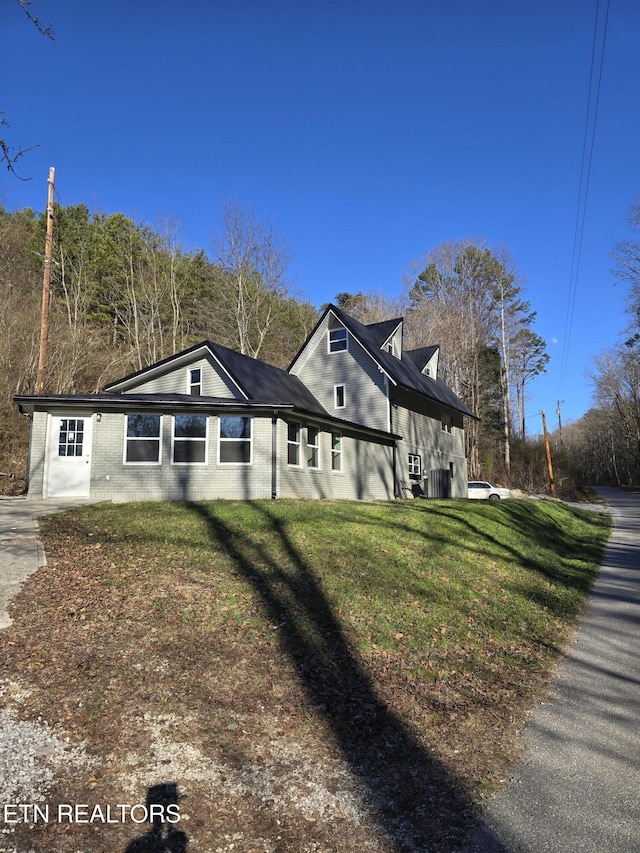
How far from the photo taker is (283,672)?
5617mm

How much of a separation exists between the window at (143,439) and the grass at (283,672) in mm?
4991

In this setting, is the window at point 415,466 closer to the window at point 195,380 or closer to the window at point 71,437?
the window at point 195,380

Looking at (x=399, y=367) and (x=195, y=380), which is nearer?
(x=195, y=380)

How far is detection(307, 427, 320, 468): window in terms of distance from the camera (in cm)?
1828

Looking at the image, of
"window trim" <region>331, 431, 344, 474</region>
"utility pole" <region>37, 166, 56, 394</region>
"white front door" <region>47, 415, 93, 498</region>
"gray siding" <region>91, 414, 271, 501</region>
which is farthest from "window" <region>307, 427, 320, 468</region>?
"utility pole" <region>37, 166, 56, 394</region>

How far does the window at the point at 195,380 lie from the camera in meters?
20.0

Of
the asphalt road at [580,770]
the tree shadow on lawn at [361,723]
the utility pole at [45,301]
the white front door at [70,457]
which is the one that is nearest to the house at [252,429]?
the white front door at [70,457]

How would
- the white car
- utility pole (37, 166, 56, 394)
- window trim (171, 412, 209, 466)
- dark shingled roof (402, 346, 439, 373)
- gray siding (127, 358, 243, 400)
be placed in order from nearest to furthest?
1. window trim (171, 412, 209, 466)
2. utility pole (37, 166, 56, 394)
3. gray siding (127, 358, 243, 400)
4. dark shingled roof (402, 346, 439, 373)
5. the white car

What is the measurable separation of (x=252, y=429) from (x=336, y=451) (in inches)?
163

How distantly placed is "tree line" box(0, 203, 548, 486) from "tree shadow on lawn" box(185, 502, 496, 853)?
58.9ft

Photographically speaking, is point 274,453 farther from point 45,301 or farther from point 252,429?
point 45,301

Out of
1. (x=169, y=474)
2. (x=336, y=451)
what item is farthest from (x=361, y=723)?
(x=336, y=451)

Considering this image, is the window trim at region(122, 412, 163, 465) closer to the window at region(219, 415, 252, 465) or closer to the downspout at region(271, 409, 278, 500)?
the window at region(219, 415, 252, 465)

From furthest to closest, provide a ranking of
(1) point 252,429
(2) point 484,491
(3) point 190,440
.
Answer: (2) point 484,491
(1) point 252,429
(3) point 190,440
